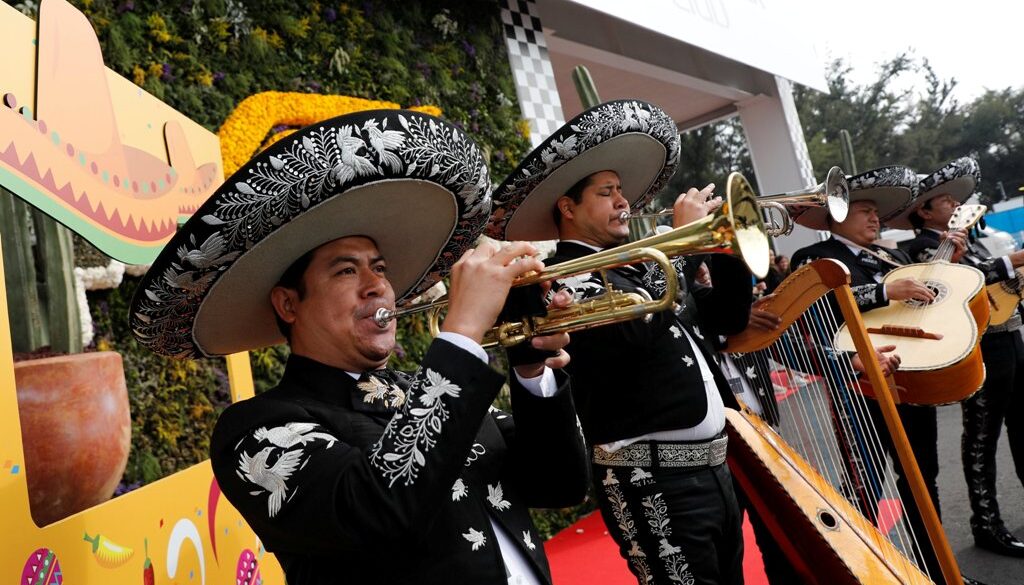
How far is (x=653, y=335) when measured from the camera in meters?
2.77

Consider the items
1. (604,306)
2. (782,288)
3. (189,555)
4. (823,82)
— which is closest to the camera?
(604,306)

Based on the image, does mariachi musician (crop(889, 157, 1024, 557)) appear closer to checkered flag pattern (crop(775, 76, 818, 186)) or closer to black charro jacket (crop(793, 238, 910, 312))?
black charro jacket (crop(793, 238, 910, 312))

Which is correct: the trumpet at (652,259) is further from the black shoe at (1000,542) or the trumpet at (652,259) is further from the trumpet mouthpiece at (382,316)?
the black shoe at (1000,542)

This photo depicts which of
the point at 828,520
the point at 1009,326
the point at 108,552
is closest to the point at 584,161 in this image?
the point at 828,520

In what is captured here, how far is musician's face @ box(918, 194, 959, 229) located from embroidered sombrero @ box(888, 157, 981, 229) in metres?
0.04

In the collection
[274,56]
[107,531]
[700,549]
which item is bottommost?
[700,549]

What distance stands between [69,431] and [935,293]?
402 cm

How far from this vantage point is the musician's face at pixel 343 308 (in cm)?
191

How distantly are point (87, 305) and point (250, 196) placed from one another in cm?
194

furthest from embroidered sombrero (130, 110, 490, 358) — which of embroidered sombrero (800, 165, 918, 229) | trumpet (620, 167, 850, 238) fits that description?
embroidered sombrero (800, 165, 918, 229)

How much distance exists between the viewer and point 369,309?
Answer: 192cm

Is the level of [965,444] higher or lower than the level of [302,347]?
lower

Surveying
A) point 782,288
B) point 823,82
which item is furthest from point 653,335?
point 823,82

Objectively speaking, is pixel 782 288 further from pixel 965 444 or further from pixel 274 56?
pixel 274 56
